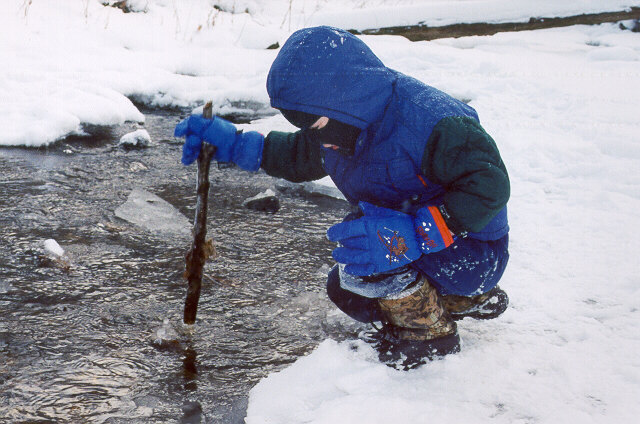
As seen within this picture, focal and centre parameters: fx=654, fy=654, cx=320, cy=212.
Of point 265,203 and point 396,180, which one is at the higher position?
point 396,180

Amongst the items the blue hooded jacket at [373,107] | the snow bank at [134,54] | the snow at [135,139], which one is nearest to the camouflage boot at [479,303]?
the blue hooded jacket at [373,107]

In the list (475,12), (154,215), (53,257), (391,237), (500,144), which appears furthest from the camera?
(475,12)

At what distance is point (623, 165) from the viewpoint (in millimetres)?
4133

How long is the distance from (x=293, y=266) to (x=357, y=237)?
1048 millimetres

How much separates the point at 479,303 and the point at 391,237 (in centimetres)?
59

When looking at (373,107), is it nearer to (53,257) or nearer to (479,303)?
(479,303)

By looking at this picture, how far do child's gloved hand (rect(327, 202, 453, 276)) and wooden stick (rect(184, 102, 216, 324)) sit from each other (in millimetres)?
518

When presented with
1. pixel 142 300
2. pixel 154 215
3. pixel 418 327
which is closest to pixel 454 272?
pixel 418 327

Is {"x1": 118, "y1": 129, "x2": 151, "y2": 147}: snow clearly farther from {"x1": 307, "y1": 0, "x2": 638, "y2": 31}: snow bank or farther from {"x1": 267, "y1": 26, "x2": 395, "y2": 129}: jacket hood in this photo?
{"x1": 307, "y1": 0, "x2": 638, "y2": 31}: snow bank

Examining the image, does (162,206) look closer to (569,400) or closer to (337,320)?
(337,320)

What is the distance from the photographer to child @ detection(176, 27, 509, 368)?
203 cm

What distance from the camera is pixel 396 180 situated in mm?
2184

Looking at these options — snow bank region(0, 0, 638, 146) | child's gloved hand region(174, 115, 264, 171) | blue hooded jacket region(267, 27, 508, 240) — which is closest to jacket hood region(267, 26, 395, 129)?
blue hooded jacket region(267, 27, 508, 240)

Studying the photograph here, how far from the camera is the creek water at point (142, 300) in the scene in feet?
7.00
